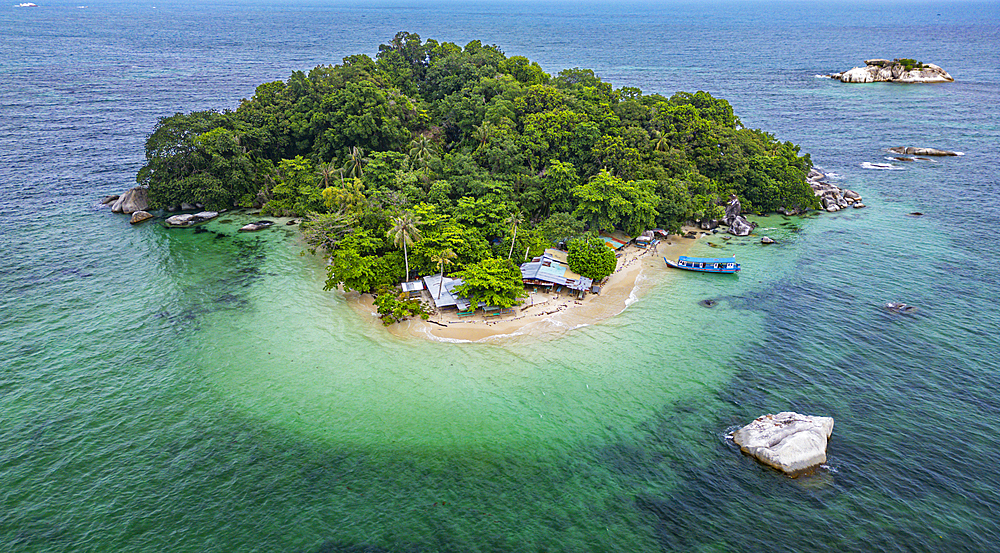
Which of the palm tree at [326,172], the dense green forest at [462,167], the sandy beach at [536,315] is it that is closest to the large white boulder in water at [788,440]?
the sandy beach at [536,315]

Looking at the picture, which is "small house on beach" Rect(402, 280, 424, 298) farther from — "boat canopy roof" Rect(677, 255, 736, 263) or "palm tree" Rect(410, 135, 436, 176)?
"boat canopy roof" Rect(677, 255, 736, 263)

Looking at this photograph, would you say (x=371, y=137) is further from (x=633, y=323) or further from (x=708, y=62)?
(x=708, y=62)

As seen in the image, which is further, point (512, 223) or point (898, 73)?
point (898, 73)

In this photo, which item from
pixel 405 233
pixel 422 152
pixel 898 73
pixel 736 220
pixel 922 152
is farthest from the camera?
pixel 898 73

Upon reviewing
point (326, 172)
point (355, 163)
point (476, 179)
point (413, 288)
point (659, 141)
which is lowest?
point (413, 288)

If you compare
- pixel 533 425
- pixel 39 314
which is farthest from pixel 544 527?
pixel 39 314

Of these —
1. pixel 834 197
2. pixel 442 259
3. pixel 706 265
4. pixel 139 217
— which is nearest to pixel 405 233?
pixel 442 259

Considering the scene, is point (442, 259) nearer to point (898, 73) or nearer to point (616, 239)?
point (616, 239)
